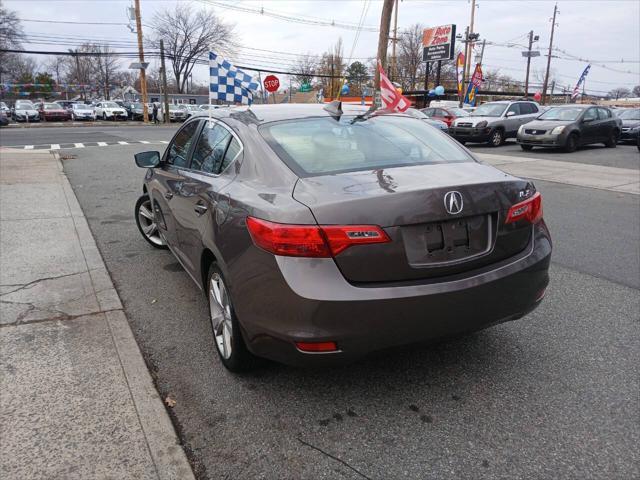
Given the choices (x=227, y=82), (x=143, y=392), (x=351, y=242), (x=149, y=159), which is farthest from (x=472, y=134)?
(x=143, y=392)

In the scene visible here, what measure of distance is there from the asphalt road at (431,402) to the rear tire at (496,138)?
16.0 metres

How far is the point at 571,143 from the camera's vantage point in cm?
1717

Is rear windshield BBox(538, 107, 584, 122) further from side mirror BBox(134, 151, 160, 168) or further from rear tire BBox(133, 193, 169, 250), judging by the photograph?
side mirror BBox(134, 151, 160, 168)

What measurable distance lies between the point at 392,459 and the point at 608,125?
1985cm

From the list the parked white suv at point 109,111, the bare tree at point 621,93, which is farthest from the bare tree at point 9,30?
the bare tree at point 621,93

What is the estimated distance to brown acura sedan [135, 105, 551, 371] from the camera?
234 centimetres

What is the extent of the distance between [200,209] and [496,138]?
18293mm

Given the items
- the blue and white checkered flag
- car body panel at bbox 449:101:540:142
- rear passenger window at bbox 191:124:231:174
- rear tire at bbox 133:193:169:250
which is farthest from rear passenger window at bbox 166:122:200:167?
car body panel at bbox 449:101:540:142

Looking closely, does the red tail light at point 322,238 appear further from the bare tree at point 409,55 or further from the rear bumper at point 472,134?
the bare tree at point 409,55

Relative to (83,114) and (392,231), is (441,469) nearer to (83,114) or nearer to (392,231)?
(392,231)

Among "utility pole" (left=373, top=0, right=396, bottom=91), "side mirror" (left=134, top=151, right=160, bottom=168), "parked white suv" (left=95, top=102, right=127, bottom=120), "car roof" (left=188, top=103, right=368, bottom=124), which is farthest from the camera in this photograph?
"parked white suv" (left=95, top=102, right=127, bottom=120)

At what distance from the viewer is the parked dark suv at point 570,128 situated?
55.3 feet

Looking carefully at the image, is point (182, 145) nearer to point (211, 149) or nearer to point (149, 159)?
point (149, 159)

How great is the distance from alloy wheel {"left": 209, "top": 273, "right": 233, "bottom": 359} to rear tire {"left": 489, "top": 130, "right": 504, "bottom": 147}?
18.0 meters
